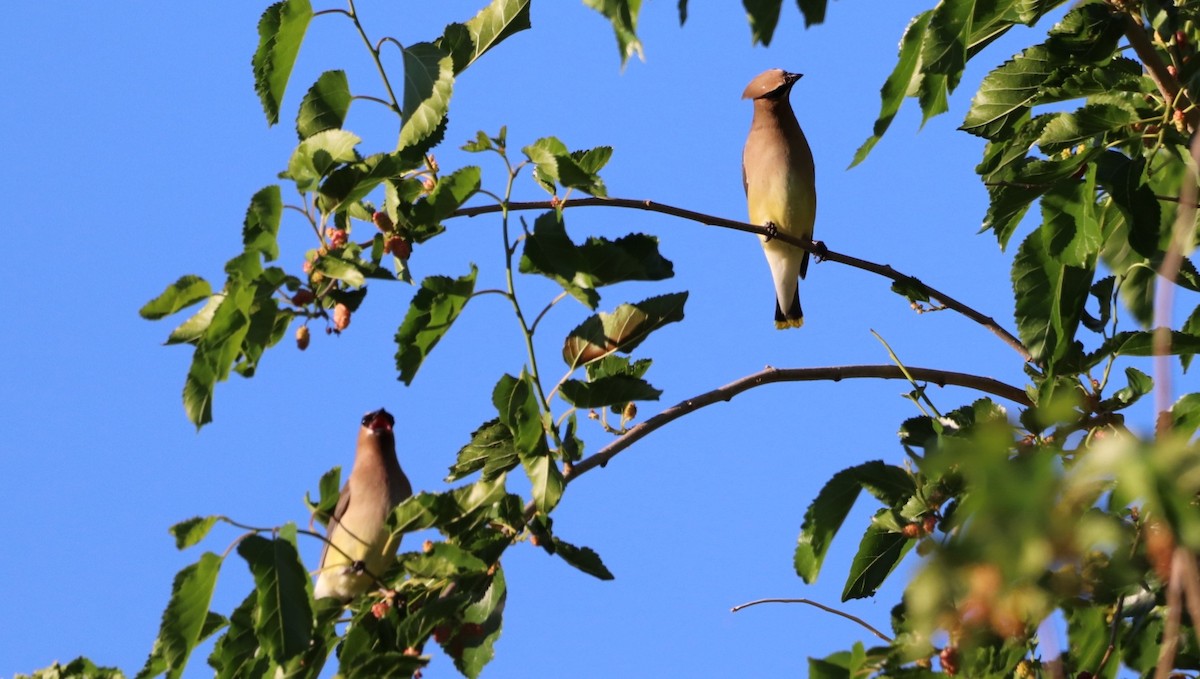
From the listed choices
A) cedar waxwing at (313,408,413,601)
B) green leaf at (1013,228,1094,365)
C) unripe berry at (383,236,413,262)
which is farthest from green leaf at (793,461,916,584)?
cedar waxwing at (313,408,413,601)

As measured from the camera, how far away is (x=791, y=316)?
810cm

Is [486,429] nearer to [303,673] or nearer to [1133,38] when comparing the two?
[303,673]

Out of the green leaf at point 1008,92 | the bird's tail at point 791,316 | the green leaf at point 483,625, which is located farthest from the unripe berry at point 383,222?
the bird's tail at point 791,316

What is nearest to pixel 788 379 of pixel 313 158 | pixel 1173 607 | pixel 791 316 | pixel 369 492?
pixel 313 158

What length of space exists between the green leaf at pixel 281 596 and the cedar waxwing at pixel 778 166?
434 cm

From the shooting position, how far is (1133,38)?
11.9 ft

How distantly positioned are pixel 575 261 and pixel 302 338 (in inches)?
26.0

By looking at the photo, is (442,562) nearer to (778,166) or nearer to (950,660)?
(950,660)

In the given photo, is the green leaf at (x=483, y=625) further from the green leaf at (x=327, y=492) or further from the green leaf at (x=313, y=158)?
the green leaf at (x=313, y=158)

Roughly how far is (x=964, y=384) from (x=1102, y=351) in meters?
0.47

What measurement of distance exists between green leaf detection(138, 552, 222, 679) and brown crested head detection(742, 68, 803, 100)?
5021mm

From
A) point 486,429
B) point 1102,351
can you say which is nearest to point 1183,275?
point 1102,351

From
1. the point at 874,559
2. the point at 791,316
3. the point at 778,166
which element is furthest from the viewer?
the point at 791,316

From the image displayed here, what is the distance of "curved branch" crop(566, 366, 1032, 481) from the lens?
11.4 ft
